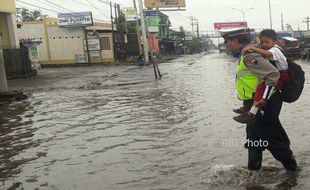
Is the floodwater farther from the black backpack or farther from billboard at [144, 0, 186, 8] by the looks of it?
billboard at [144, 0, 186, 8]

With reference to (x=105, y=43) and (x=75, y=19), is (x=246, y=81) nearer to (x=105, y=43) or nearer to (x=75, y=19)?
(x=75, y=19)

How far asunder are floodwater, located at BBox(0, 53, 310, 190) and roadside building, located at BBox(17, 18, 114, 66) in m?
33.3

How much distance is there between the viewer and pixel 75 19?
45125mm

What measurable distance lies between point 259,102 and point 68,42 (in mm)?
43168

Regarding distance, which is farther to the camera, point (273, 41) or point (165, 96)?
point (165, 96)

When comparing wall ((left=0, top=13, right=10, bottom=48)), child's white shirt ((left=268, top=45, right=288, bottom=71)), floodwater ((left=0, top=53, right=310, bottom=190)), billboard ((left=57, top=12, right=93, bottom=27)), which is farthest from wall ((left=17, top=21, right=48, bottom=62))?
child's white shirt ((left=268, top=45, right=288, bottom=71))

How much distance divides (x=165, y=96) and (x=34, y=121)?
192 inches

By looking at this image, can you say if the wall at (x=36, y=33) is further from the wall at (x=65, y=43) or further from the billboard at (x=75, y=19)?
the billboard at (x=75, y=19)

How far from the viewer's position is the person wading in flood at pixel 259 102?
492 centimetres

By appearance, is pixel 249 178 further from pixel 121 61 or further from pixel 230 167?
pixel 121 61

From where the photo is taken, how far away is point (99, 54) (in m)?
46.4

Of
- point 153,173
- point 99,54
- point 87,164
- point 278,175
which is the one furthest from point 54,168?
point 99,54

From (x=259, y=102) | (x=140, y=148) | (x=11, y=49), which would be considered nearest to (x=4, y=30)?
(x=11, y=49)

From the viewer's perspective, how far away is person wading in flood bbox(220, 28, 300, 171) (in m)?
4.92
